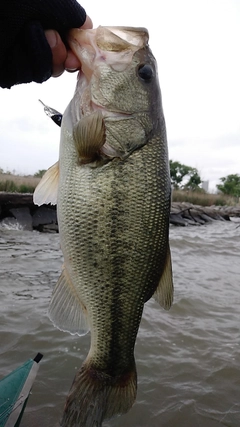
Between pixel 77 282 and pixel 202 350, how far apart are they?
322cm

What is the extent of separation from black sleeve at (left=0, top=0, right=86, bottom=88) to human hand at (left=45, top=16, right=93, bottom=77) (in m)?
0.03

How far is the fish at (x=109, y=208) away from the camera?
6.21 feet

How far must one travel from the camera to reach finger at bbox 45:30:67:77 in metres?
1.96

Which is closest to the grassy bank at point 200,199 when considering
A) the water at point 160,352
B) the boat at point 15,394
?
the water at point 160,352

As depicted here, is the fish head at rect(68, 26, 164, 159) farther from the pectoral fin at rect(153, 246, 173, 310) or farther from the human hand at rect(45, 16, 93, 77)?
the pectoral fin at rect(153, 246, 173, 310)

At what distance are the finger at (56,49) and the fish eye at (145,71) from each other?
0.42 m

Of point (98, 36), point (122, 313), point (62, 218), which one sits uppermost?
point (98, 36)

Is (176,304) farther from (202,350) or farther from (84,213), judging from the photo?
(84,213)

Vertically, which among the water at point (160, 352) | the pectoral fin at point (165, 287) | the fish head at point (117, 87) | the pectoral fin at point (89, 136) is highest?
the fish head at point (117, 87)

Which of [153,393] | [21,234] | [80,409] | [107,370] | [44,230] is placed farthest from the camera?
[44,230]

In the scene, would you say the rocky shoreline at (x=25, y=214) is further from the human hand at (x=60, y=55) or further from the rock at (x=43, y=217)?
the human hand at (x=60, y=55)

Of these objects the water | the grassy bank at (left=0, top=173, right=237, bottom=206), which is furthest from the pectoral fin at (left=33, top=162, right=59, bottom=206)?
the grassy bank at (left=0, top=173, right=237, bottom=206)

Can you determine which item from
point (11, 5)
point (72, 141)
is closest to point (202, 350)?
point (72, 141)

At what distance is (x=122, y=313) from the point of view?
6.81 ft
